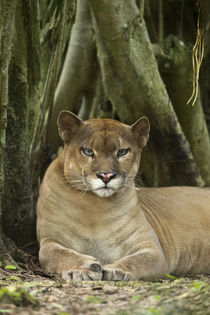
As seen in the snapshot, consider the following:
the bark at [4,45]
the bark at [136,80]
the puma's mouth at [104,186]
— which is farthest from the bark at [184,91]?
the bark at [4,45]

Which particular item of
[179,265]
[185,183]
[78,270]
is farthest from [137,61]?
[78,270]

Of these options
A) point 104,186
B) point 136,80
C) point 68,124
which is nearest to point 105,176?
point 104,186

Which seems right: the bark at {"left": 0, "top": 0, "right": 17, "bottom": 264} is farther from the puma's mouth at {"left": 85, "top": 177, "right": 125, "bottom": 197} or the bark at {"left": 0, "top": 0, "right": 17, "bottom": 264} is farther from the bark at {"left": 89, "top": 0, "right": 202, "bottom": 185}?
the bark at {"left": 89, "top": 0, "right": 202, "bottom": 185}

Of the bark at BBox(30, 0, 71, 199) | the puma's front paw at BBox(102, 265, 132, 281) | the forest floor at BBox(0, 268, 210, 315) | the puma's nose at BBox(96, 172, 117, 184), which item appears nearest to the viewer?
the forest floor at BBox(0, 268, 210, 315)

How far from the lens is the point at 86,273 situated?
4703 mm

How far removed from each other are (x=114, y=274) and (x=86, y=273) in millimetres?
253

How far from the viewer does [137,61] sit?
7.15m

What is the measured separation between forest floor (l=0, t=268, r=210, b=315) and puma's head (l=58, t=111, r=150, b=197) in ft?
3.47

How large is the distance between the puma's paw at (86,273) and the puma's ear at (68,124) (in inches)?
55.2

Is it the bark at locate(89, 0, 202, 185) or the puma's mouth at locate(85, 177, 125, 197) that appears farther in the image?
the bark at locate(89, 0, 202, 185)

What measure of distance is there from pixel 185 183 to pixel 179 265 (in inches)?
74.2

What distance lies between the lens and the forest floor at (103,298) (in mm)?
3383

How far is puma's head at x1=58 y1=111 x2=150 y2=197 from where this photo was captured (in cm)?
529

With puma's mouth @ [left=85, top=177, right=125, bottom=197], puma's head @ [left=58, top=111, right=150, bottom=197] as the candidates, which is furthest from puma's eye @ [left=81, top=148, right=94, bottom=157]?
puma's mouth @ [left=85, top=177, right=125, bottom=197]
